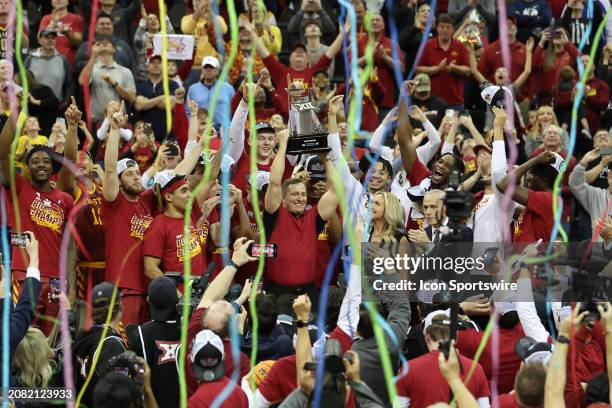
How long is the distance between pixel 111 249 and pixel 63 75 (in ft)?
14.6

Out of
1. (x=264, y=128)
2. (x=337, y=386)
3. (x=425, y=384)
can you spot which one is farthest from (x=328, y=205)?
(x=337, y=386)

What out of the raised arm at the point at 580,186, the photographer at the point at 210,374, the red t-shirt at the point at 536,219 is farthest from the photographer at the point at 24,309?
the raised arm at the point at 580,186

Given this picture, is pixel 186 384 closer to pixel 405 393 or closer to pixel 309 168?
pixel 405 393

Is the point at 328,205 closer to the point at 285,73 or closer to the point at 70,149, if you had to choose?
the point at 70,149

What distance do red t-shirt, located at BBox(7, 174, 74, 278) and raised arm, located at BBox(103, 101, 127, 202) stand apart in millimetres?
411

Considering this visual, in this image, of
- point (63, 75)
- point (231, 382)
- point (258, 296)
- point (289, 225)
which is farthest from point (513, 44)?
point (231, 382)

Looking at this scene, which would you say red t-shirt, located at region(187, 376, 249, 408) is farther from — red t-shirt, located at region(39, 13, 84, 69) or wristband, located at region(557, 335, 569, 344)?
red t-shirt, located at region(39, 13, 84, 69)

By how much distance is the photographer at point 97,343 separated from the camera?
7234 mm

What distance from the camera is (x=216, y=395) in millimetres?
6582

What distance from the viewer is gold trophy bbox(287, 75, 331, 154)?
8992 mm

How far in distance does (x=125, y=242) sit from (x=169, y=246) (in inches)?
12.8

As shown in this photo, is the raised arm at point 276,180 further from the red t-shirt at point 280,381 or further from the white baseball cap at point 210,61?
the white baseball cap at point 210,61

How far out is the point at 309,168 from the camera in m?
10.0

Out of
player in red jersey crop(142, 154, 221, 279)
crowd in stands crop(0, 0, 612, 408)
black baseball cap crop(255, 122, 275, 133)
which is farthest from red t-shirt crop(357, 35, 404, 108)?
player in red jersey crop(142, 154, 221, 279)
